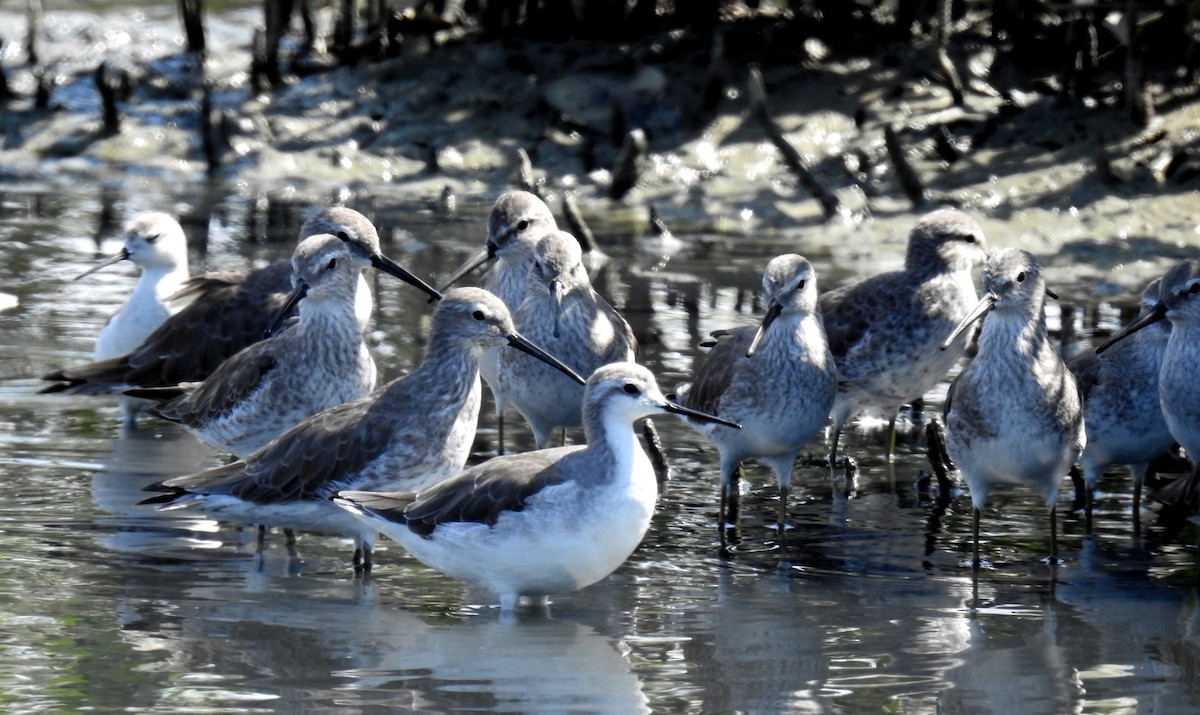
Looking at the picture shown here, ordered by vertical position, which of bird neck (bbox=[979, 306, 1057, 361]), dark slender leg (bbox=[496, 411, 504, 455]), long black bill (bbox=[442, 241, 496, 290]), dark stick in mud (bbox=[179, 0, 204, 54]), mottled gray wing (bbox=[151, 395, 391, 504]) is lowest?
dark slender leg (bbox=[496, 411, 504, 455])

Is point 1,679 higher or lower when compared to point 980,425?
lower

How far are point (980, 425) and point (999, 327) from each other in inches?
20.7

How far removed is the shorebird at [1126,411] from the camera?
376 inches

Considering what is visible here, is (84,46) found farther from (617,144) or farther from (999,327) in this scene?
(999,327)

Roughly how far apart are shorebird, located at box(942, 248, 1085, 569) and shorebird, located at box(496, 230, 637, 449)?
6.85 feet

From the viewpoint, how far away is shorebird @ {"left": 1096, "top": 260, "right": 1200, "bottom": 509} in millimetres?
9156

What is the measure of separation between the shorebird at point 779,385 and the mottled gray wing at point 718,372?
16 millimetres

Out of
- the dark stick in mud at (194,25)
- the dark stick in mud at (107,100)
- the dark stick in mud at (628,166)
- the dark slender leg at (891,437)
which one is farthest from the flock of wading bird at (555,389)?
the dark stick in mud at (194,25)

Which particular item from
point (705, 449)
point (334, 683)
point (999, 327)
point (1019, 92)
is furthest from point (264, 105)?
point (334, 683)

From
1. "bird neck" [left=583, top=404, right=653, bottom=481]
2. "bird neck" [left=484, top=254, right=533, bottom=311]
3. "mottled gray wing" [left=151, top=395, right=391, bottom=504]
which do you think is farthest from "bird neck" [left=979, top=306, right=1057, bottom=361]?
"bird neck" [left=484, top=254, right=533, bottom=311]

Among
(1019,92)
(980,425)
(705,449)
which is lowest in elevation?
(705,449)

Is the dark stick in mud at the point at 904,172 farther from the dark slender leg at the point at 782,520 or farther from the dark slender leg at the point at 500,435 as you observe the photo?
the dark slender leg at the point at 782,520

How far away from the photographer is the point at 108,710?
664cm

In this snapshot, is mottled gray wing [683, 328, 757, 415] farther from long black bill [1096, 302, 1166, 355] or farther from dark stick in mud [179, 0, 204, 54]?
dark stick in mud [179, 0, 204, 54]
